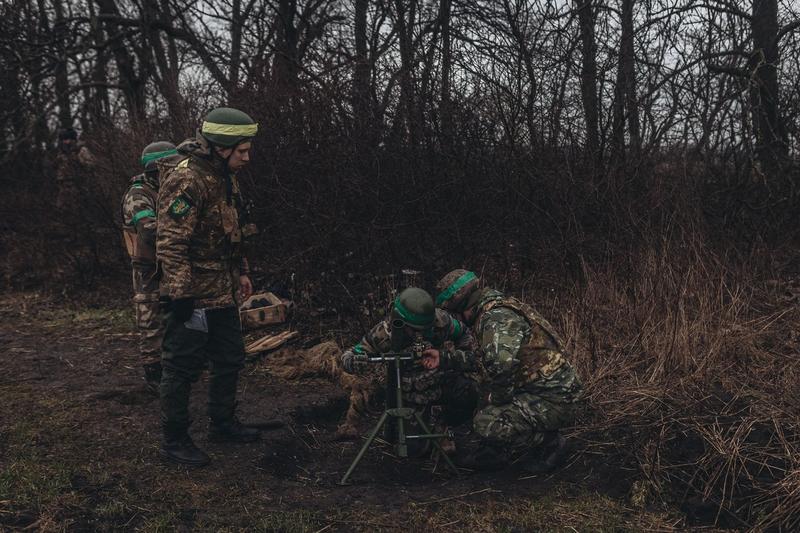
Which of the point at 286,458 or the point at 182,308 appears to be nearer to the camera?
the point at 182,308

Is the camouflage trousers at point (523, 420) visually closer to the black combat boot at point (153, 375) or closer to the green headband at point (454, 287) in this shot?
the green headband at point (454, 287)

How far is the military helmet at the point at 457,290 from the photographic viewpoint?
4.21 m

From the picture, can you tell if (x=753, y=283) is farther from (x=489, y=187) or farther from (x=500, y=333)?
(x=500, y=333)

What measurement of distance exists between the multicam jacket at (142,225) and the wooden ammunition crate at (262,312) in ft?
2.81

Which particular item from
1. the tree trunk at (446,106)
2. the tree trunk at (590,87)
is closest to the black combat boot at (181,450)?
the tree trunk at (446,106)

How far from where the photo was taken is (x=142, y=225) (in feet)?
17.6

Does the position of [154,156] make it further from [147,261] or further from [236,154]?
[236,154]

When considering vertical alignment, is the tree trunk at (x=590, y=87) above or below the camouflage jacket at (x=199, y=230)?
above

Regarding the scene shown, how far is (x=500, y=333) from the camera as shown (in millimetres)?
4082

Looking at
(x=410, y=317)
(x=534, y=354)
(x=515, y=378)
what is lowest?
(x=515, y=378)

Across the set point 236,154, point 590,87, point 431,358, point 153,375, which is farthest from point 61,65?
point 431,358

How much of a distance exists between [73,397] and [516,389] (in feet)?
10.8

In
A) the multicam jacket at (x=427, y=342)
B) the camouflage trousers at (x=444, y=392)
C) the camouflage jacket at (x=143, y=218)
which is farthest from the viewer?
the camouflage jacket at (x=143, y=218)

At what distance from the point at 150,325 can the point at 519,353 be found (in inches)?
115
